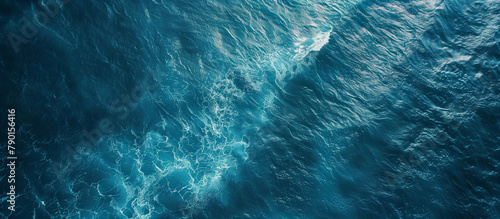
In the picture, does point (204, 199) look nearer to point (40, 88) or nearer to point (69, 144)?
point (69, 144)

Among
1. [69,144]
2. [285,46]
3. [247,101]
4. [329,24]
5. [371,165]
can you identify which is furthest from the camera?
[329,24]

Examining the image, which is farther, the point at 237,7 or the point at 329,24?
the point at 329,24

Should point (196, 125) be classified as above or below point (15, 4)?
below

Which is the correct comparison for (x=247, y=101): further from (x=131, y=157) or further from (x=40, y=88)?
(x=40, y=88)

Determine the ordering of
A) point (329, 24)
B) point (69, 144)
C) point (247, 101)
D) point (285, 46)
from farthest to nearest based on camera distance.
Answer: point (329, 24) → point (285, 46) → point (247, 101) → point (69, 144)

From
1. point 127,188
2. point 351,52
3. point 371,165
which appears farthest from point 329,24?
point 127,188

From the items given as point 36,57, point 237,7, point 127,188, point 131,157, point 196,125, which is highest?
point 237,7

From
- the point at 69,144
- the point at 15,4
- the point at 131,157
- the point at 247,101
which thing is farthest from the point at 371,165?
the point at 15,4
